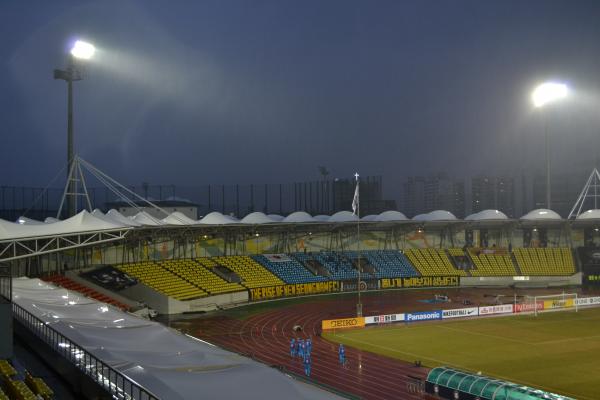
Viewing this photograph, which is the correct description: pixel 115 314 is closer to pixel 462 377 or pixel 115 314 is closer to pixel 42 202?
pixel 462 377

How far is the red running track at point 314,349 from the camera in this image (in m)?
24.7

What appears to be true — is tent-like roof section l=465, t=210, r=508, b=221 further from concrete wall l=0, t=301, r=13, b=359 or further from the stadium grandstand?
concrete wall l=0, t=301, r=13, b=359

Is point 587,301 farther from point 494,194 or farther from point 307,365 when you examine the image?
point 494,194

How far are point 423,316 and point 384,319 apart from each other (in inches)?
133

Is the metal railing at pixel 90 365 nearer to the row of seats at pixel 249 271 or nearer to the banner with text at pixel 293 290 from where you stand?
the banner with text at pixel 293 290

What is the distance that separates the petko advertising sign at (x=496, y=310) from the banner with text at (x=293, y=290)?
1684 cm

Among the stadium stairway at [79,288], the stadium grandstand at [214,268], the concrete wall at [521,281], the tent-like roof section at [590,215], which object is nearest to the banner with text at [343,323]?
the stadium grandstand at [214,268]

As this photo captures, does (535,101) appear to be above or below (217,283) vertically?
above

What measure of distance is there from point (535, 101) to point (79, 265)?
4949 cm

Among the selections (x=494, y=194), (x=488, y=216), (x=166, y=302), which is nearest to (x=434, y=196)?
(x=494, y=194)

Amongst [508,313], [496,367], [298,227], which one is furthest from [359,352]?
[298,227]

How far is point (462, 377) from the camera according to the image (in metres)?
21.2

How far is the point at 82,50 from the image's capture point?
44.5 metres

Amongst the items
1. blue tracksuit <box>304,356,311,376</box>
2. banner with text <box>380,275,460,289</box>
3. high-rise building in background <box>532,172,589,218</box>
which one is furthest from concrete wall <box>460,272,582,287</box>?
high-rise building in background <box>532,172,589,218</box>
